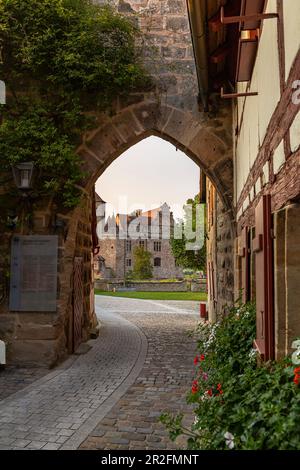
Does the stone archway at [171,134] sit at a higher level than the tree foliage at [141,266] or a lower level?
higher

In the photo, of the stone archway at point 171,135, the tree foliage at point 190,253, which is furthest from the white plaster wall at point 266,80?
the tree foliage at point 190,253

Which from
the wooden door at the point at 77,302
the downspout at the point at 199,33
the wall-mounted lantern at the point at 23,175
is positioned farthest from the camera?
the wooden door at the point at 77,302

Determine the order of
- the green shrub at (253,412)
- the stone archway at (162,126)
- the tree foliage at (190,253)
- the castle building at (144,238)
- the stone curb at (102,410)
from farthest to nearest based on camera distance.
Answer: the castle building at (144,238) → the tree foliage at (190,253) → the stone archway at (162,126) → the stone curb at (102,410) → the green shrub at (253,412)

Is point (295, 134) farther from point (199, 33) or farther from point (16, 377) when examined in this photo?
point (16, 377)

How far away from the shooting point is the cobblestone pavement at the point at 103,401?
3562 mm

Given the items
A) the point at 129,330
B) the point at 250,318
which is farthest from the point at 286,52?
the point at 129,330

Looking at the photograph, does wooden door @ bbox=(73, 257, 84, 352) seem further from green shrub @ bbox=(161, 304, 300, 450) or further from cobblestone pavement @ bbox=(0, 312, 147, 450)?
green shrub @ bbox=(161, 304, 300, 450)

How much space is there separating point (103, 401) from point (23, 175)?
3.47 m

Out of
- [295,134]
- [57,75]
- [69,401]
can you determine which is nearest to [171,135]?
[57,75]

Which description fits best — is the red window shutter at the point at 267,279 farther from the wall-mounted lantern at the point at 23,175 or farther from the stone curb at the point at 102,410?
the wall-mounted lantern at the point at 23,175

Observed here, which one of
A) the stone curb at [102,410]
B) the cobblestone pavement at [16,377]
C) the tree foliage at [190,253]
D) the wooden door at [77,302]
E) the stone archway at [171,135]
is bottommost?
the cobblestone pavement at [16,377]

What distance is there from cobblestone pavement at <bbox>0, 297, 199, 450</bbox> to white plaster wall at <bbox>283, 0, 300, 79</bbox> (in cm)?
289

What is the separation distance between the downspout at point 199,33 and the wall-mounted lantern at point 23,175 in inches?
108

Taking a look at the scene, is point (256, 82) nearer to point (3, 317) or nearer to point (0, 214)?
point (0, 214)
